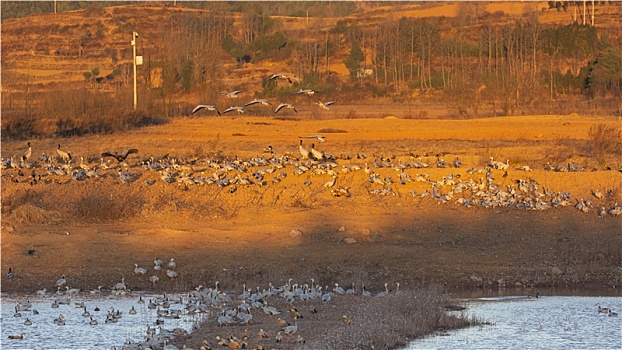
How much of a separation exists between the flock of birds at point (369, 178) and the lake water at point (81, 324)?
18.8 feet

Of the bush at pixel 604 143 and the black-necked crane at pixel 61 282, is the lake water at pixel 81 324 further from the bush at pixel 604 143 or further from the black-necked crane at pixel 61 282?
the bush at pixel 604 143

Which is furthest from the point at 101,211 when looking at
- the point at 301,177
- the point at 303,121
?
the point at 303,121

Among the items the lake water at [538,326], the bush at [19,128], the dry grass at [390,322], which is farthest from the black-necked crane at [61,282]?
the bush at [19,128]

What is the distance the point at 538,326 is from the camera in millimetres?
11031

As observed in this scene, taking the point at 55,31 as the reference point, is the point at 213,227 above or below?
below

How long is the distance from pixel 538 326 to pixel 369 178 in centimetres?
719

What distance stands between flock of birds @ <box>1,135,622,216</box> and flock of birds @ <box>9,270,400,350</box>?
484 centimetres

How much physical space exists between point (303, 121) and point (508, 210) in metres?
16.5

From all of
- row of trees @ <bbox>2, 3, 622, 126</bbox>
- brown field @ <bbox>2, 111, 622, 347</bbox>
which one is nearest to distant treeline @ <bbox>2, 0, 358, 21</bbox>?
row of trees @ <bbox>2, 3, 622, 126</bbox>

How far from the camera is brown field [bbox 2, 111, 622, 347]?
13398mm

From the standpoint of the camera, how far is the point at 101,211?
1631 cm

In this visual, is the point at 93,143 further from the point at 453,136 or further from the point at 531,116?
the point at 531,116

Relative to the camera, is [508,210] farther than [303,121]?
No

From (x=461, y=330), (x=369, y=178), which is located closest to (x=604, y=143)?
(x=369, y=178)
